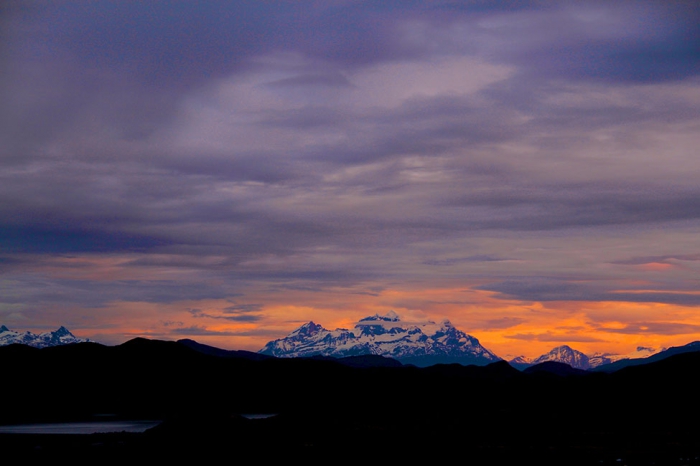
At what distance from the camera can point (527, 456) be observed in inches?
Result: 4946

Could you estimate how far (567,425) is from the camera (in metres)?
185

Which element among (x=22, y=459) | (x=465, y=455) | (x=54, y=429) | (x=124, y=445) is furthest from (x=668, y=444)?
(x=54, y=429)

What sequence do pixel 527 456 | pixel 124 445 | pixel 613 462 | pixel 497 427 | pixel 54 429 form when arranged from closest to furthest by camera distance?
1. pixel 613 462
2. pixel 527 456
3. pixel 124 445
4. pixel 497 427
5. pixel 54 429

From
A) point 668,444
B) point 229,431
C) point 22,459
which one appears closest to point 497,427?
point 668,444

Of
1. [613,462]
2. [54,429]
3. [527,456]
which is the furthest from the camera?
[54,429]

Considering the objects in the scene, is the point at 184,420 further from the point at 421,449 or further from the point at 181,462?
the point at 421,449

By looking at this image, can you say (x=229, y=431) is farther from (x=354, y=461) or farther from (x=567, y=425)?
(x=567, y=425)

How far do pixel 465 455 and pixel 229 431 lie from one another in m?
38.3

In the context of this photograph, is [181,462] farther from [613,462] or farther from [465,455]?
[613,462]

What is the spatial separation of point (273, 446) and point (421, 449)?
23.3 metres

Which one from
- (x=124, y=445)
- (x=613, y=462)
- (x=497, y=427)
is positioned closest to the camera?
(x=613, y=462)

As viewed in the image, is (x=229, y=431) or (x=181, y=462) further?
(x=229, y=431)

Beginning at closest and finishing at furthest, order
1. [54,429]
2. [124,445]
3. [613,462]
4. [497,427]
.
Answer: [613,462], [124,445], [497,427], [54,429]

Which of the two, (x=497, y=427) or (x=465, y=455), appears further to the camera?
(x=497, y=427)
